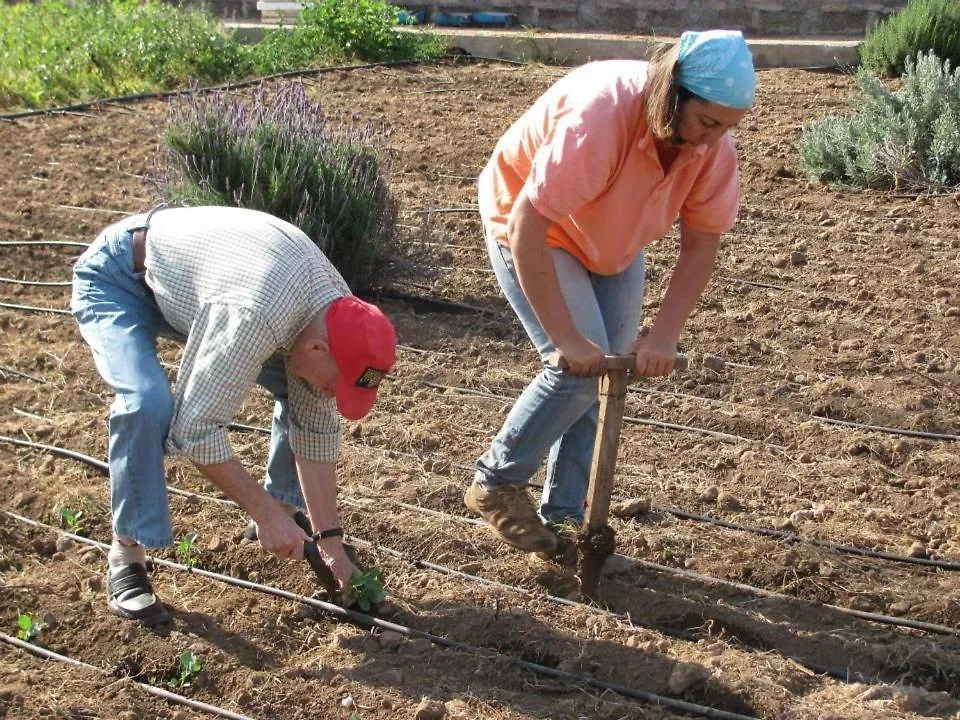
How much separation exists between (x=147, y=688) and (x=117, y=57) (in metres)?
7.95

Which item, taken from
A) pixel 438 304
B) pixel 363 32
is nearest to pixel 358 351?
pixel 438 304

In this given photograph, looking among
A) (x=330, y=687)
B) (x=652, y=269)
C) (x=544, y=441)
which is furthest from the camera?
(x=652, y=269)

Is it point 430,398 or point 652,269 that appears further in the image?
point 652,269

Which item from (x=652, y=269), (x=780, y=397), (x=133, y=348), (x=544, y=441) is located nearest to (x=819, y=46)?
(x=652, y=269)

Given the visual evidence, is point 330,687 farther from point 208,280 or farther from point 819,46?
point 819,46

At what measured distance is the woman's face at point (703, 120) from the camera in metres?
2.79

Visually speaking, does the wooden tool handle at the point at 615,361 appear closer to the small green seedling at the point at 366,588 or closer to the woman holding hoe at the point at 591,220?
the woman holding hoe at the point at 591,220

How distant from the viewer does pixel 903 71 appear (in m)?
9.12

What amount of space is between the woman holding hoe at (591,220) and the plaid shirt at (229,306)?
20.7 inches

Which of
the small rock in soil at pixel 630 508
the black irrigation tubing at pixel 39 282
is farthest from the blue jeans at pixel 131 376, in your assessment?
the black irrigation tubing at pixel 39 282

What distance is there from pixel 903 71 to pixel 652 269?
160 inches

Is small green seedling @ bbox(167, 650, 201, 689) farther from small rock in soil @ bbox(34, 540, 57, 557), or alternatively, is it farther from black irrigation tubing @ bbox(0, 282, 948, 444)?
black irrigation tubing @ bbox(0, 282, 948, 444)

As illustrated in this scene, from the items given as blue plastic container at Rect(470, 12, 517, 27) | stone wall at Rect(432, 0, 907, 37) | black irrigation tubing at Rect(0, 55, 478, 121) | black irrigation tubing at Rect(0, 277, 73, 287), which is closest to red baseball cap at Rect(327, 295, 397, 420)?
black irrigation tubing at Rect(0, 277, 73, 287)

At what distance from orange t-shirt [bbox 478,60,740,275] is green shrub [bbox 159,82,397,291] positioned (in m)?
2.47
